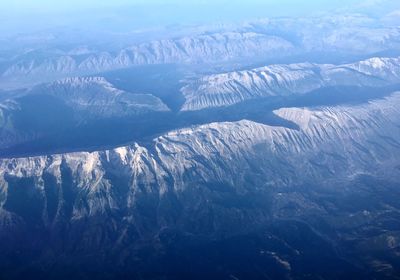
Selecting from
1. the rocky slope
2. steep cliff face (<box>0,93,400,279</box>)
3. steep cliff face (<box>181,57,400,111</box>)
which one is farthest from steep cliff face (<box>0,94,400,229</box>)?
steep cliff face (<box>181,57,400,111</box>)

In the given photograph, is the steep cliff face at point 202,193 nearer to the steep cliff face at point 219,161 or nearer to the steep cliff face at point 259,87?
the steep cliff face at point 219,161

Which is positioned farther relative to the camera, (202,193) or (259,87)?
(259,87)

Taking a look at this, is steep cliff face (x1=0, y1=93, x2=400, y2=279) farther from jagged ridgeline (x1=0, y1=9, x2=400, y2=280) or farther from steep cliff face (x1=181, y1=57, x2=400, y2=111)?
steep cliff face (x1=181, y1=57, x2=400, y2=111)

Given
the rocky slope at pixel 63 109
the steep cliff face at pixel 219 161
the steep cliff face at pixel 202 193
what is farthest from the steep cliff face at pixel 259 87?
the steep cliff face at pixel 202 193

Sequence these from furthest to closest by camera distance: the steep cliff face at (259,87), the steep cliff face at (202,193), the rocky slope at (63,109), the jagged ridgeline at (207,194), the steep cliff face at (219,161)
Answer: the steep cliff face at (259,87) → the rocky slope at (63,109) → the steep cliff face at (219,161) → the steep cliff face at (202,193) → the jagged ridgeline at (207,194)

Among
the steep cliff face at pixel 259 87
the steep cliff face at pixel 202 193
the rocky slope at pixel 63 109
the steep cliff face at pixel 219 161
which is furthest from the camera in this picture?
the steep cliff face at pixel 259 87

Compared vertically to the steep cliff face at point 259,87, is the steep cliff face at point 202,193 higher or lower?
lower

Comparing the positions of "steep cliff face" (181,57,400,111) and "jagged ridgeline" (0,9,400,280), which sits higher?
"steep cliff face" (181,57,400,111)

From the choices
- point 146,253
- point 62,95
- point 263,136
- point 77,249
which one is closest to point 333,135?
point 263,136

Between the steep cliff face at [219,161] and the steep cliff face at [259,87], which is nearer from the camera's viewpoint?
the steep cliff face at [219,161]

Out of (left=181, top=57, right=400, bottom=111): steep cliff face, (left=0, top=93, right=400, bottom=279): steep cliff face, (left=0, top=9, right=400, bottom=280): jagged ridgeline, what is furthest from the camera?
(left=181, top=57, right=400, bottom=111): steep cliff face

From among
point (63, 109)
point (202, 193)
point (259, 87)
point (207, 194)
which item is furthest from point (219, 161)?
point (63, 109)

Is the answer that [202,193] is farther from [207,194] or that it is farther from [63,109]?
[63,109]
